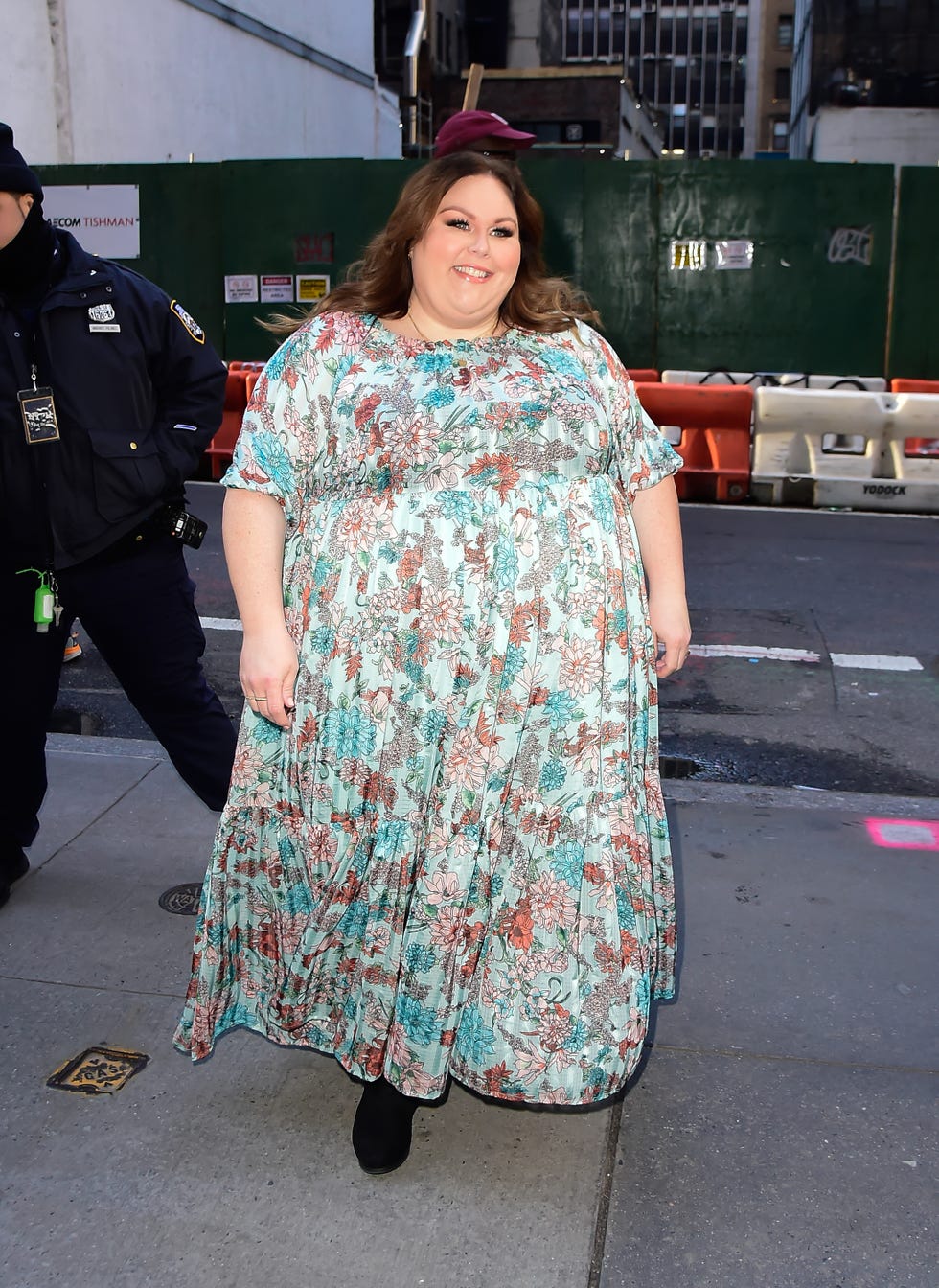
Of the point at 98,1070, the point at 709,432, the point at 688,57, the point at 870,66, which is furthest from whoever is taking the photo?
the point at 688,57

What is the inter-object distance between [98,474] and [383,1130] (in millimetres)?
1709

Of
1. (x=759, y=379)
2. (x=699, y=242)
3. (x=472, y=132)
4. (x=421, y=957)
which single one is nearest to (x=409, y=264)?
(x=472, y=132)

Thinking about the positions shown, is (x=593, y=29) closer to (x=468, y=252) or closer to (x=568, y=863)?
(x=468, y=252)

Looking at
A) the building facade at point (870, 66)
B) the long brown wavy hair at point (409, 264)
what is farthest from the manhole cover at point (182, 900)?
the building facade at point (870, 66)

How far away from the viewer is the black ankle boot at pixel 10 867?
367cm

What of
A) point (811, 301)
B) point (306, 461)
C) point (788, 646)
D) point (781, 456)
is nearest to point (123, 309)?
point (306, 461)

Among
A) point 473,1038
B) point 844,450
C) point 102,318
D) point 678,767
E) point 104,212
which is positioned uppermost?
point 104,212

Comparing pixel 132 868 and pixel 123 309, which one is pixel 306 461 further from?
pixel 132 868

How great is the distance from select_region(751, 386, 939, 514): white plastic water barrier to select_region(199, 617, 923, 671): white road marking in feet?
15.2

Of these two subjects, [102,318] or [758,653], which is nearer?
[102,318]

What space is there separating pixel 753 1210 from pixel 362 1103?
2.48 ft

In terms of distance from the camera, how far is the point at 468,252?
8.18 feet

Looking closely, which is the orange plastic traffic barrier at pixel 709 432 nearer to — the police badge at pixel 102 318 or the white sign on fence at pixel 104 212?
the white sign on fence at pixel 104 212

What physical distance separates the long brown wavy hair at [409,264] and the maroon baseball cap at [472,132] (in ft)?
0.09
